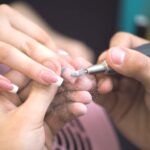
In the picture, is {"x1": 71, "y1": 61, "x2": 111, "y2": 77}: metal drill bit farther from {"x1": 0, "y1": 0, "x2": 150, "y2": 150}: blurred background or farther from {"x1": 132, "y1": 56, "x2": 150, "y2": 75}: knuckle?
{"x1": 0, "y1": 0, "x2": 150, "y2": 150}: blurred background

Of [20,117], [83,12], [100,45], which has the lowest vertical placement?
[100,45]

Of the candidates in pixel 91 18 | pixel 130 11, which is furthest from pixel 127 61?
pixel 91 18

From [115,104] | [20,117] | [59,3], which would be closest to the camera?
[20,117]

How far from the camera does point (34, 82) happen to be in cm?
A: 58

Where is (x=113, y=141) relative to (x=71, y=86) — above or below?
below

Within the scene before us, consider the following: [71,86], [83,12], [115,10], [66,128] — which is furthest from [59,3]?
[71,86]

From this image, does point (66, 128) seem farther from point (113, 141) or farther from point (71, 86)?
point (71, 86)

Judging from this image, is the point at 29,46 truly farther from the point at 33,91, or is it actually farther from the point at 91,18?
the point at 91,18

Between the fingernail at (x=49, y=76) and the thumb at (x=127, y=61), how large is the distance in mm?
90

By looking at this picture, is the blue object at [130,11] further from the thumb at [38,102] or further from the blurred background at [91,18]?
the thumb at [38,102]

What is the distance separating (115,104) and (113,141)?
0.12 metres

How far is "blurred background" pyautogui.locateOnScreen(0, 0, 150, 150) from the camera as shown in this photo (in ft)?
4.16

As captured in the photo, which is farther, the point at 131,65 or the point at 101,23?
the point at 101,23

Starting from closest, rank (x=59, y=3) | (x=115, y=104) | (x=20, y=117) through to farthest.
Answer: (x=20, y=117) < (x=115, y=104) < (x=59, y=3)
